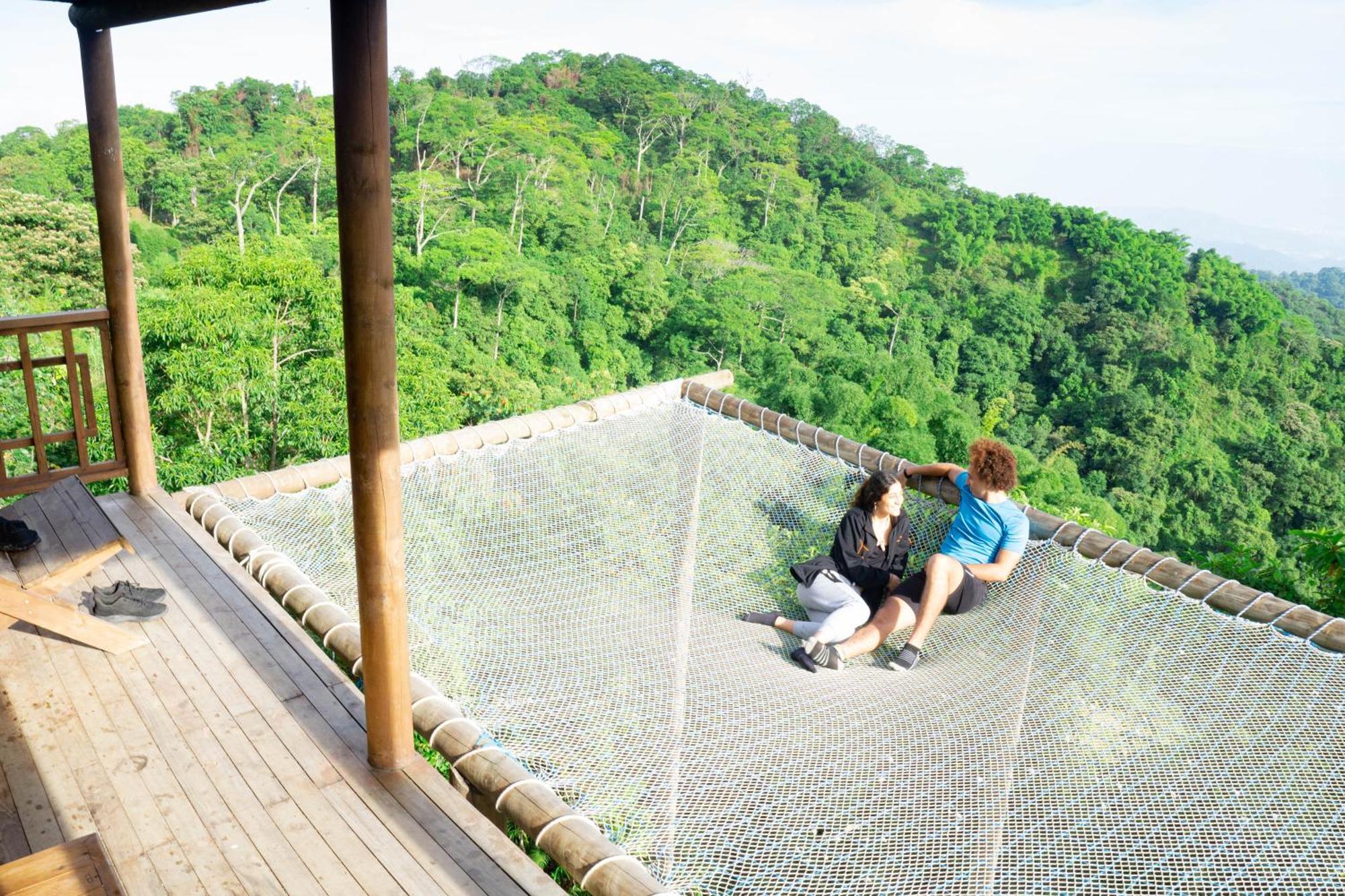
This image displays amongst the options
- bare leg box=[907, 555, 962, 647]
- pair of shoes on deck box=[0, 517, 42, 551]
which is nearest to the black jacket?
bare leg box=[907, 555, 962, 647]

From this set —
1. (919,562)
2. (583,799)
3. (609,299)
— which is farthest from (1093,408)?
(583,799)

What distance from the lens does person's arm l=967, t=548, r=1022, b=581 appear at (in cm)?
279

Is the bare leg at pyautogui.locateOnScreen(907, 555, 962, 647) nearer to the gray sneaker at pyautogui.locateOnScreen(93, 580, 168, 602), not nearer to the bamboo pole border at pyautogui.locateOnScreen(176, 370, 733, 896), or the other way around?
the bamboo pole border at pyautogui.locateOnScreen(176, 370, 733, 896)

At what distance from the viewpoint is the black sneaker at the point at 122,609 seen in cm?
231

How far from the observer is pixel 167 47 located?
966 inches

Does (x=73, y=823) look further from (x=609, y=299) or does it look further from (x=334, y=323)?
(x=609, y=299)

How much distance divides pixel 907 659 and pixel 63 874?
6.70 feet

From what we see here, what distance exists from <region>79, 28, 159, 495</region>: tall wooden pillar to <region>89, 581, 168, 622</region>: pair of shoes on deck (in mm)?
794

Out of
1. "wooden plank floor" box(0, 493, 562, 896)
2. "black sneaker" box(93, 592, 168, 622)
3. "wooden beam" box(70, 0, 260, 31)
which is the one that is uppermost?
"wooden beam" box(70, 0, 260, 31)

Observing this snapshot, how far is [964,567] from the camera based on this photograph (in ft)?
9.01

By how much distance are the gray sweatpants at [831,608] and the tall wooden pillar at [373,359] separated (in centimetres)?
131

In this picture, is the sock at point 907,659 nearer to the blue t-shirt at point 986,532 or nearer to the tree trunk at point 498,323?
the blue t-shirt at point 986,532

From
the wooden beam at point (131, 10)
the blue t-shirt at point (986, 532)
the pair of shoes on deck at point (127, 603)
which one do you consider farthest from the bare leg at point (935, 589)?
the wooden beam at point (131, 10)

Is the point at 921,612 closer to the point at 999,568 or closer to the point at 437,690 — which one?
the point at 999,568
